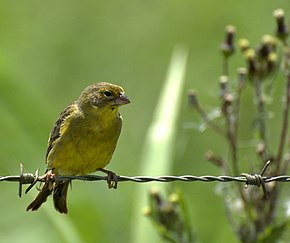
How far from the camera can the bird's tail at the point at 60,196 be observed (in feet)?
24.9

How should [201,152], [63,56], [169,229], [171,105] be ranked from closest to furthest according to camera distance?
[169,229]
[171,105]
[201,152]
[63,56]

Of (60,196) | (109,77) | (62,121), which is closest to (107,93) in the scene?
(62,121)

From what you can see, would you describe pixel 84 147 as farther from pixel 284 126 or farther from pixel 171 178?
pixel 284 126

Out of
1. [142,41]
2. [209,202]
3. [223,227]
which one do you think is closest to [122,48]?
[142,41]

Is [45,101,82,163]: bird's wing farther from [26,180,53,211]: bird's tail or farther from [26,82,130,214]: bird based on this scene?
[26,180,53,211]: bird's tail

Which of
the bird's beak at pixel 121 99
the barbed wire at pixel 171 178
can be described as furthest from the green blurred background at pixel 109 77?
the barbed wire at pixel 171 178

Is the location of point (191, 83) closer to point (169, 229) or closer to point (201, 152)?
point (201, 152)

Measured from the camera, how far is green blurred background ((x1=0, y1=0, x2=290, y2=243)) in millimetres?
9078

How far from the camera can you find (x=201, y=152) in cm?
1263

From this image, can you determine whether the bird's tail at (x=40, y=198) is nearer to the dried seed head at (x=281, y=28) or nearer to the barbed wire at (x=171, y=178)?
the barbed wire at (x=171, y=178)

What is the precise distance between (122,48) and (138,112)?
163 centimetres

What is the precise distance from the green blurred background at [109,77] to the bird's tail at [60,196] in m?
1.15

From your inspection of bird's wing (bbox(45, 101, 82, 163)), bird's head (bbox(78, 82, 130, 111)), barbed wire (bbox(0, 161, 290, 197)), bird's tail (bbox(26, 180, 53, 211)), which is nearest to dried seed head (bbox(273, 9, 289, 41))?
bird's head (bbox(78, 82, 130, 111))

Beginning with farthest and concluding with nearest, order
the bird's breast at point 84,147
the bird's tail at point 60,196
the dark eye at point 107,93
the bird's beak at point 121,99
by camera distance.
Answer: the bird's tail at point 60,196
the dark eye at point 107,93
the bird's beak at point 121,99
the bird's breast at point 84,147
